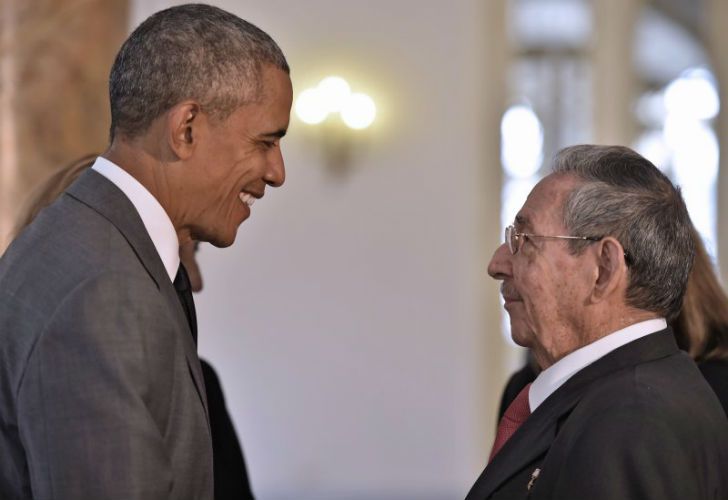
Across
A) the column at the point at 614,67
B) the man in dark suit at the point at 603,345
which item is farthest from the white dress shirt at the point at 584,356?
the column at the point at 614,67

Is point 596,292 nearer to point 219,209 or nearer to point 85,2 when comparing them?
point 219,209

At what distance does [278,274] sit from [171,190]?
6353 millimetres

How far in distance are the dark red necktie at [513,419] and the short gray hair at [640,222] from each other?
1.12ft

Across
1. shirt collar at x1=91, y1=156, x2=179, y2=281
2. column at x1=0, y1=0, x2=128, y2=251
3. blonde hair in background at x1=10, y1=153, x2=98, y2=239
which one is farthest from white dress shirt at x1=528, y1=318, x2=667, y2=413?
column at x1=0, y1=0, x2=128, y2=251

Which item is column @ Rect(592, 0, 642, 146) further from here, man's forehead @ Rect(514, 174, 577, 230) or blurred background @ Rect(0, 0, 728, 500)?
man's forehead @ Rect(514, 174, 577, 230)

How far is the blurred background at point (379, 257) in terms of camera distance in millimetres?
8344

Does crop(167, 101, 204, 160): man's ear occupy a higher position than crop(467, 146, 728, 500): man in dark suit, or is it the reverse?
crop(167, 101, 204, 160): man's ear

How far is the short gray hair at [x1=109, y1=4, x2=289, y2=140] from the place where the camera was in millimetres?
2006

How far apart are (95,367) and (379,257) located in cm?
667

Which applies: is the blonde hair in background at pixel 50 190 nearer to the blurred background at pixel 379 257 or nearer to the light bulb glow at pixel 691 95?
the blurred background at pixel 379 257

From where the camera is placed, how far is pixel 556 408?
7.53ft

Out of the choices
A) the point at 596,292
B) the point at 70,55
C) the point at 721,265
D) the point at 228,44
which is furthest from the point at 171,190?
the point at 721,265

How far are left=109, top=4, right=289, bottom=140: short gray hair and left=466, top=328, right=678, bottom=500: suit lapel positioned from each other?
872 millimetres

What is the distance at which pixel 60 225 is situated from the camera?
1.93m
